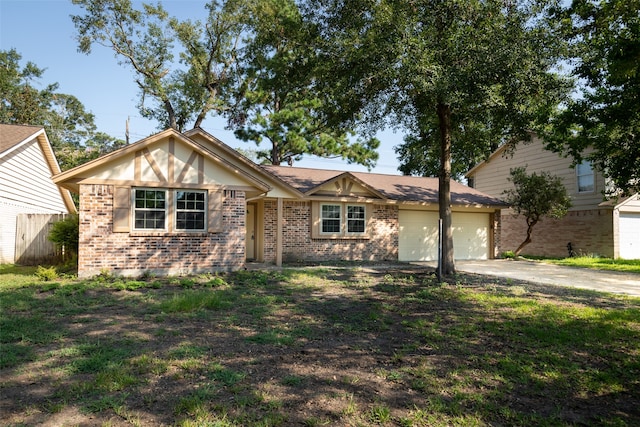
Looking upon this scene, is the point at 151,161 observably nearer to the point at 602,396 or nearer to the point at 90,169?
the point at 90,169

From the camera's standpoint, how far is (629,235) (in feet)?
63.0

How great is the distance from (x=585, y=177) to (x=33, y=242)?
A: 24.5 metres

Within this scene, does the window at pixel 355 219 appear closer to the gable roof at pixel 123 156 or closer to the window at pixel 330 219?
the window at pixel 330 219

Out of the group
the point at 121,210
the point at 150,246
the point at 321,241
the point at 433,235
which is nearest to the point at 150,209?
the point at 121,210

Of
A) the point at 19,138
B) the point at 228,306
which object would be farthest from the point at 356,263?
the point at 19,138

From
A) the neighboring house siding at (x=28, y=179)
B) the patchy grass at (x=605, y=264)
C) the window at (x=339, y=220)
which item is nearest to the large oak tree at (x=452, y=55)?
the window at (x=339, y=220)

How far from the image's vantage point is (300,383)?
427cm

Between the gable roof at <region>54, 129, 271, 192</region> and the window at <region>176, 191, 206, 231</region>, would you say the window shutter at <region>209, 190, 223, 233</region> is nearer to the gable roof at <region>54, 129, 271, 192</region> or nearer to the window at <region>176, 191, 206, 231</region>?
the window at <region>176, 191, 206, 231</region>

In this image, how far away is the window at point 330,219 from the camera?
1692 centimetres

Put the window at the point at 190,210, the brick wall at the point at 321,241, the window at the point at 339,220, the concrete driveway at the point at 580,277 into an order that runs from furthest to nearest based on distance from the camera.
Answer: the window at the point at 339,220, the brick wall at the point at 321,241, the window at the point at 190,210, the concrete driveway at the point at 580,277

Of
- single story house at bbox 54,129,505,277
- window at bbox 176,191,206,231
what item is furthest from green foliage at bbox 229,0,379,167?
window at bbox 176,191,206,231

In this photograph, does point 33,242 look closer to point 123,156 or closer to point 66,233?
point 66,233

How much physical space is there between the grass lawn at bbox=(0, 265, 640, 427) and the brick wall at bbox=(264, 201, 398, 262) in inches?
274

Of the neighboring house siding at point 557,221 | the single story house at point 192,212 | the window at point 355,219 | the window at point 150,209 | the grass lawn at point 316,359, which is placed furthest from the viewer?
the neighboring house siding at point 557,221
